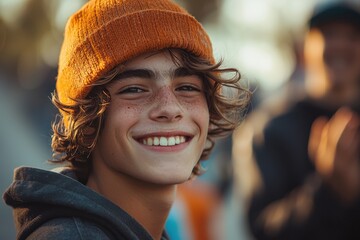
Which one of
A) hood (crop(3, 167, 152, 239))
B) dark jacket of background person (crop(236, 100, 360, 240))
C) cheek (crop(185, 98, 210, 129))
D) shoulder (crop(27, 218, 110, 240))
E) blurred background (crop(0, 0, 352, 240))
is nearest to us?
shoulder (crop(27, 218, 110, 240))

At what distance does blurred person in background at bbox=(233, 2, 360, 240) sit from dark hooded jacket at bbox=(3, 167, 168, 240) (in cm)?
170

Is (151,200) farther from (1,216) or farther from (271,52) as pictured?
(271,52)

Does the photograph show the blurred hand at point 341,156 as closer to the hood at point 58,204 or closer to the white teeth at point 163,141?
the white teeth at point 163,141

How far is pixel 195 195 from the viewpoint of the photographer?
8.57 m

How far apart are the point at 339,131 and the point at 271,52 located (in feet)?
42.1

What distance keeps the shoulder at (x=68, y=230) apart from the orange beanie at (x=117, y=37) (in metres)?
0.65

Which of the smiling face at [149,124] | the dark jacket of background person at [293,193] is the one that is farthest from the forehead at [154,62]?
the dark jacket of background person at [293,193]

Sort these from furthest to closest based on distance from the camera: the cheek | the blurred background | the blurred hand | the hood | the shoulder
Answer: the blurred background
the blurred hand
the cheek
the hood
the shoulder

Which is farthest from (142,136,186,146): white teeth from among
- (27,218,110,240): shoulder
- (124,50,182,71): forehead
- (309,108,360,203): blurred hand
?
(309,108,360,203): blurred hand

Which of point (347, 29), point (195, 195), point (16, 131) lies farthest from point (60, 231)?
point (16, 131)

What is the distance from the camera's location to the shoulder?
11.0ft

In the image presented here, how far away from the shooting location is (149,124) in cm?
381

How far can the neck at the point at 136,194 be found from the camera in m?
3.87

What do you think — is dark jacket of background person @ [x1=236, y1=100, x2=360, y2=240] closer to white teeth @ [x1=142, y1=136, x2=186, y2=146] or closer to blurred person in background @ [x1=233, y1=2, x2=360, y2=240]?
blurred person in background @ [x1=233, y1=2, x2=360, y2=240]
